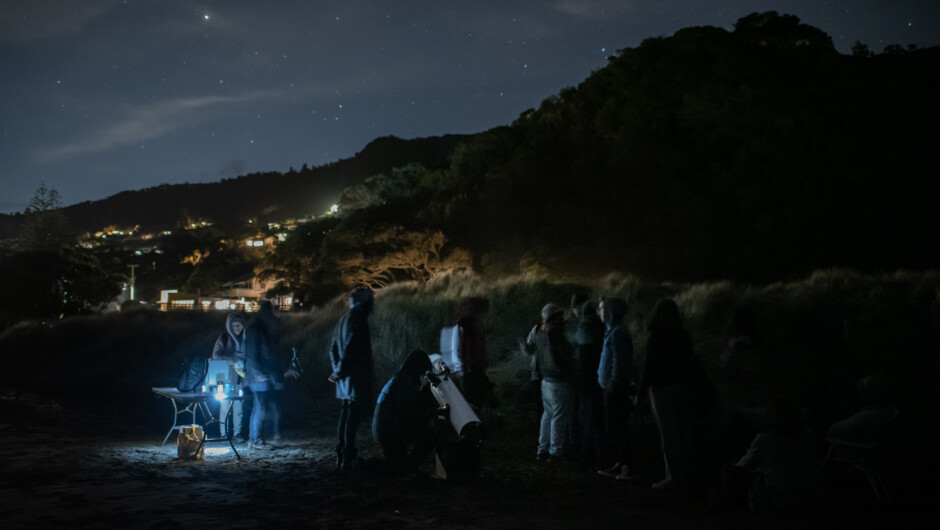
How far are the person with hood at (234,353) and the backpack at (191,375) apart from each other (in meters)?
0.69

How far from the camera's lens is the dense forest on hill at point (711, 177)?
22641mm

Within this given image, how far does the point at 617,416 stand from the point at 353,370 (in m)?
2.68

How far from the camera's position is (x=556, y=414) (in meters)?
7.82

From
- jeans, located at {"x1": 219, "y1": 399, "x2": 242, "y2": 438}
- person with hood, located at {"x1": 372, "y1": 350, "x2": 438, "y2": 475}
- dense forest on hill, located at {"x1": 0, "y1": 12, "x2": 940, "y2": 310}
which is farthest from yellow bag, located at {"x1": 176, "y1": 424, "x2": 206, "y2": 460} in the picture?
dense forest on hill, located at {"x1": 0, "y1": 12, "x2": 940, "y2": 310}

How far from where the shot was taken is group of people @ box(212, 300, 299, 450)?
8789 millimetres

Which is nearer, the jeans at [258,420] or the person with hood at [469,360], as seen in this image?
the person with hood at [469,360]

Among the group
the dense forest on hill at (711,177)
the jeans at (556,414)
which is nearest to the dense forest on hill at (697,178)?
the dense forest on hill at (711,177)

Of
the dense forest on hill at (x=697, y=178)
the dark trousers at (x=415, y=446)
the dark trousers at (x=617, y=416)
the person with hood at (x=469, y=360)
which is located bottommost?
the dark trousers at (x=415, y=446)

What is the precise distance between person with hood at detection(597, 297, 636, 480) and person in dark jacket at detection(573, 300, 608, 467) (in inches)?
7.9

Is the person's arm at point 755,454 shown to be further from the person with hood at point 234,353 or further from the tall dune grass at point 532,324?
the person with hood at point 234,353

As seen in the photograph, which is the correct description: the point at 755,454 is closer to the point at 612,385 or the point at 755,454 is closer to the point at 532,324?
the point at 612,385

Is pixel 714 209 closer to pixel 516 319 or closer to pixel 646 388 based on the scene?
pixel 516 319

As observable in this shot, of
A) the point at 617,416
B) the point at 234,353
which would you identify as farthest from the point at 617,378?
the point at 234,353

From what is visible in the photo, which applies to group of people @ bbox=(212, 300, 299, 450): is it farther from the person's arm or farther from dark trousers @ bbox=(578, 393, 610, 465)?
the person's arm
